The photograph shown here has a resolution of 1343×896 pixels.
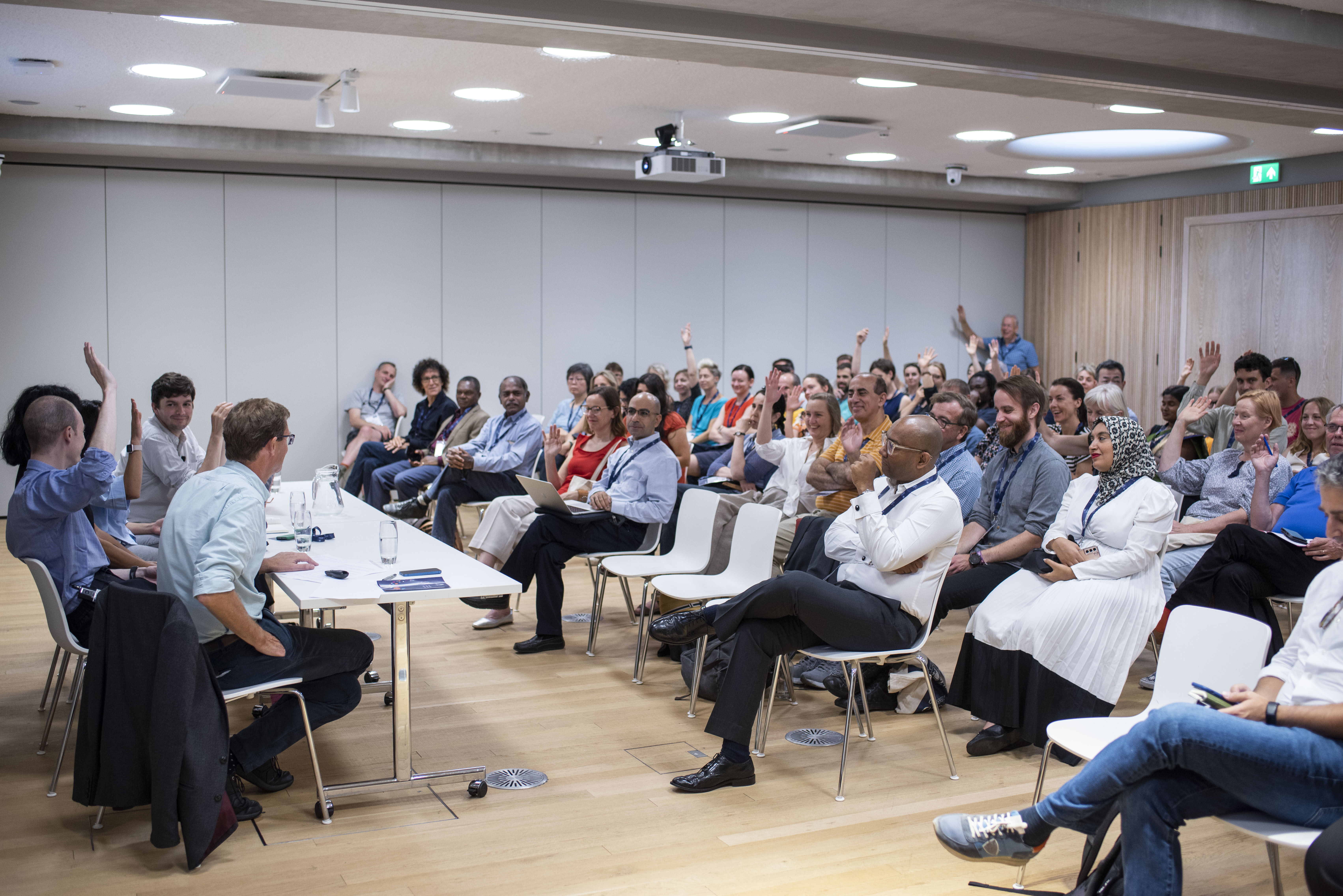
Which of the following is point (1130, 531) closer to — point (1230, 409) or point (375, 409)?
point (1230, 409)

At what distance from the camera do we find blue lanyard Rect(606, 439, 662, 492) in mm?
5758

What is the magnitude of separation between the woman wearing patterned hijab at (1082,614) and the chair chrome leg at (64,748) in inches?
124

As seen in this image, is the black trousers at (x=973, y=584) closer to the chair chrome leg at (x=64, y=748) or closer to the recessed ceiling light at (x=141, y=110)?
the chair chrome leg at (x=64, y=748)

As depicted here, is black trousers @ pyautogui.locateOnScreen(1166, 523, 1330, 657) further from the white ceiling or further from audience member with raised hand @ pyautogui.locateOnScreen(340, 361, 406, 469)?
audience member with raised hand @ pyautogui.locateOnScreen(340, 361, 406, 469)

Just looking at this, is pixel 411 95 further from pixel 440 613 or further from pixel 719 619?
pixel 719 619

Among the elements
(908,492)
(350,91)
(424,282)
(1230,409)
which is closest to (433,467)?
(350,91)

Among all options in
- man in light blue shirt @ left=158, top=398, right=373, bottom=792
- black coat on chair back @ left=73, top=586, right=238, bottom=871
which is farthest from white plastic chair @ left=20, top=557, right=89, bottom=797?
man in light blue shirt @ left=158, top=398, right=373, bottom=792

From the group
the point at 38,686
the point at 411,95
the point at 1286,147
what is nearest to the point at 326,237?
the point at 411,95

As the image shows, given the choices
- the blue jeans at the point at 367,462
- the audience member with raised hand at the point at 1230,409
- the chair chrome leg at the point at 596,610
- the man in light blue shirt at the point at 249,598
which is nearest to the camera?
the man in light blue shirt at the point at 249,598

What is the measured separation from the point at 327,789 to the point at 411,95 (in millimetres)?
5397

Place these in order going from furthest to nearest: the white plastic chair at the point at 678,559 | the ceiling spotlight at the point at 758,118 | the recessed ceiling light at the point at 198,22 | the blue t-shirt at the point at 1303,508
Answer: the ceiling spotlight at the point at 758,118, the recessed ceiling light at the point at 198,22, the white plastic chair at the point at 678,559, the blue t-shirt at the point at 1303,508

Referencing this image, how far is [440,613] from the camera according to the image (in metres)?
6.48

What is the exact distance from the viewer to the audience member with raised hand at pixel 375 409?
10.3 meters

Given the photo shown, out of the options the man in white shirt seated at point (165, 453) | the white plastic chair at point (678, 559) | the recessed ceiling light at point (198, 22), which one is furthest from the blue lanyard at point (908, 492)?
the recessed ceiling light at point (198, 22)
